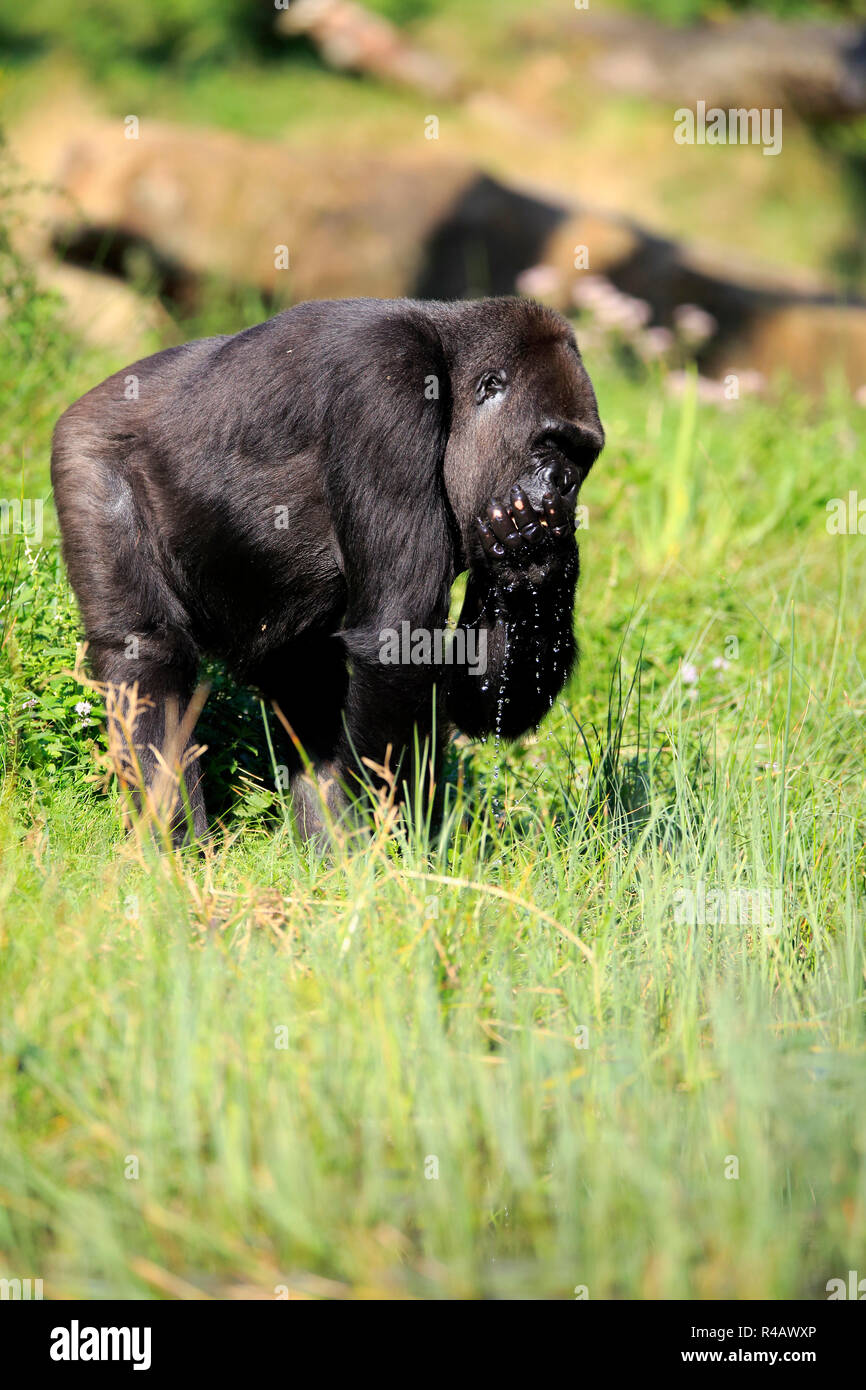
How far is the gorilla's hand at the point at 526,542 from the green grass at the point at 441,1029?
0.61 meters

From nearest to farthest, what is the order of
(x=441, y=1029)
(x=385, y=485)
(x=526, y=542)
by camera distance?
(x=441, y=1029), (x=385, y=485), (x=526, y=542)

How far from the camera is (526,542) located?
3.55m

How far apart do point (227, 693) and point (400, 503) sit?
1.37 meters

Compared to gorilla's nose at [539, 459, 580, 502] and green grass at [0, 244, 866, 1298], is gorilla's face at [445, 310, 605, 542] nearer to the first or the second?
gorilla's nose at [539, 459, 580, 502]

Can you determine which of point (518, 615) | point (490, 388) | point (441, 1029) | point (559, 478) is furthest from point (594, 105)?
point (441, 1029)

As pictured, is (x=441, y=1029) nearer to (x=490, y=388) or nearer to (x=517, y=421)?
(x=517, y=421)

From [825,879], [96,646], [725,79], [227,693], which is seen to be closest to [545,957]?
[825,879]

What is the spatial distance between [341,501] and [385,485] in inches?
5.8

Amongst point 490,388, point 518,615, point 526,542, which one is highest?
point 490,388

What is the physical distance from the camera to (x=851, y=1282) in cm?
213

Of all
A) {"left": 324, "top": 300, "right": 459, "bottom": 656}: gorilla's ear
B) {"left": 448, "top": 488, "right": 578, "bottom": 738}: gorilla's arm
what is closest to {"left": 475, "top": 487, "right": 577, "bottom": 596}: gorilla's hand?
{"left": 448, "top": 488, "right": 578, "bottom": 738}: gorilla's arm

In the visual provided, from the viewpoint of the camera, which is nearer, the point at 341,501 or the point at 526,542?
the point at 341,501

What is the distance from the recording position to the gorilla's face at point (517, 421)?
3629 millimetres

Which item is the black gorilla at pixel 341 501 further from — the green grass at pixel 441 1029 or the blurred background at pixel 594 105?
the blurred background at pixel 594 105
